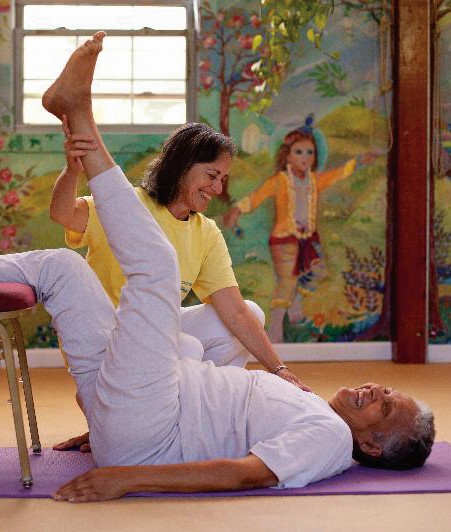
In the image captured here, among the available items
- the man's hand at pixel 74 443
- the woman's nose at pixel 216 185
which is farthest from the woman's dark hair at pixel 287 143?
the man's hand at pixel 74 443

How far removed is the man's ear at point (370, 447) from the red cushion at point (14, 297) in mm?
952

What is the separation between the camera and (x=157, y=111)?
5238 mm

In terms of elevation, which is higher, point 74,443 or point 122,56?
point 122,56

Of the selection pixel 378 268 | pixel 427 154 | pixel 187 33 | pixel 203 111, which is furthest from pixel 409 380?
pixel 187 33

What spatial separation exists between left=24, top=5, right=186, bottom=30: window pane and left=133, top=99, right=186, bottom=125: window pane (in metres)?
0.39

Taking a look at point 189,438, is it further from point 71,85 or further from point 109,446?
point 71,85

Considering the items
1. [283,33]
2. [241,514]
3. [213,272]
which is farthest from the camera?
[283,33]

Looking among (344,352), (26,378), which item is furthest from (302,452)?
(344,352)

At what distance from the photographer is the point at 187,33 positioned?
5180 millimetres

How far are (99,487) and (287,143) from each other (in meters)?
3.12

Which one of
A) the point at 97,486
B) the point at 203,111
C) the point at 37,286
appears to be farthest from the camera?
the point at 203,111

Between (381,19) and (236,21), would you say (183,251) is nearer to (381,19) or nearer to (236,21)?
(236,21)

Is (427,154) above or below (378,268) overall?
above

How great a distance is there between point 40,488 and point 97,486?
0.74 feet
